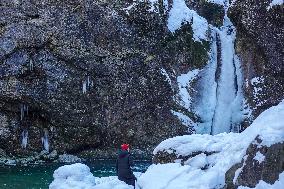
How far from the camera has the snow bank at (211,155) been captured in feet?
34.8

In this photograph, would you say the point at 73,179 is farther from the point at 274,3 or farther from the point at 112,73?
the point at 274,3

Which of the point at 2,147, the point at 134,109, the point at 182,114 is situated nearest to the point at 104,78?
the point at 134,109

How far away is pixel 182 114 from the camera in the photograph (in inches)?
1369

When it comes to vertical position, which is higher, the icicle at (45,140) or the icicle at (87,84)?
the icicle at (87,84)

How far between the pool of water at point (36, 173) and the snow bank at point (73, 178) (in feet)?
18.9

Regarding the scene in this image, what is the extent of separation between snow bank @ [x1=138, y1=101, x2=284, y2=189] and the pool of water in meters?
10.6


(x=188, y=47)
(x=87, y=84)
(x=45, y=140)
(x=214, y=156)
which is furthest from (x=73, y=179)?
(x=188, y=47)

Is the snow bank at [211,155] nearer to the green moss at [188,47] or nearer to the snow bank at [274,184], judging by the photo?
the snow bank at [274,184]

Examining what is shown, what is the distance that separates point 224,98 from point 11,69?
1695cm

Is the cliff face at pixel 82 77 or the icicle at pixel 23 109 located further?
the icicle at pixel 23 109

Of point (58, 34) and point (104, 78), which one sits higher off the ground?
point (58, 34)

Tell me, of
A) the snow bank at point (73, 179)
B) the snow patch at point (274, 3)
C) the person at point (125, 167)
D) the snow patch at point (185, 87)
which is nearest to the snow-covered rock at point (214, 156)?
the person at point (125, 167)

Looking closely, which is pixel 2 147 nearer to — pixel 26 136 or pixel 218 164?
pixel 26 136

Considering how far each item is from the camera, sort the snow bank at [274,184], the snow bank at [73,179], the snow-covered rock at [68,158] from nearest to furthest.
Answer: the snow bank at [274,184] < the snow bank at [73,179] < the snow-covered rock at [68,158]
